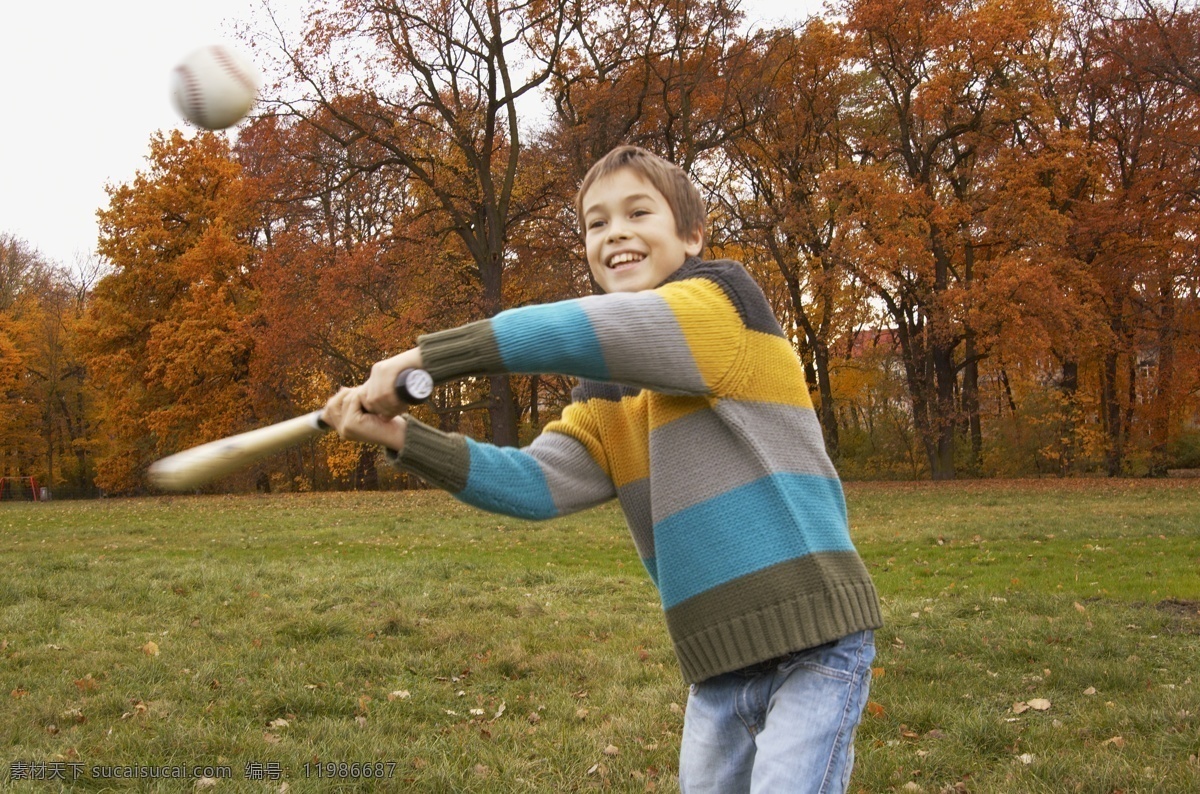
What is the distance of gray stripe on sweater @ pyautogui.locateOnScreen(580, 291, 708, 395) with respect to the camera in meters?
2.02

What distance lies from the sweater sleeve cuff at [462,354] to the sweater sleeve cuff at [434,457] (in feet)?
0.78

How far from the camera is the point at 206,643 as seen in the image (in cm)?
645

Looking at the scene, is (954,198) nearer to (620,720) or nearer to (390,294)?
(390,294)

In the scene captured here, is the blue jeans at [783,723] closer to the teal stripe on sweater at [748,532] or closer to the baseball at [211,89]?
the teal stripe on sweater at [748,532]

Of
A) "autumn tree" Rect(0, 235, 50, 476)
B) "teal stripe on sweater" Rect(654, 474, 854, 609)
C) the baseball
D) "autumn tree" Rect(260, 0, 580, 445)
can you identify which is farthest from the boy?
"autumn tree" Rect(0, 235, 50, 476)

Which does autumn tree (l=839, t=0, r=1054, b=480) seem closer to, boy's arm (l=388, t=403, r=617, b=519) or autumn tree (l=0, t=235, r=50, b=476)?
→ boy's arm (l=388, t=403, r=617, b=519)

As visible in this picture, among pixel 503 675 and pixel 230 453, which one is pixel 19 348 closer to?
pixel 503 675

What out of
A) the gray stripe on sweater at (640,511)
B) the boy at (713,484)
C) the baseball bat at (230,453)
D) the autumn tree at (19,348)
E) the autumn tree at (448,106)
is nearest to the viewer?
the baseball bat at (230,453)

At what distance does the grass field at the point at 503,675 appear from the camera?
426cm

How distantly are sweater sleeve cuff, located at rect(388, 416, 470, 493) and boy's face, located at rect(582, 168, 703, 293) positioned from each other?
0.60 metres

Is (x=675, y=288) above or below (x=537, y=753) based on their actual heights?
above

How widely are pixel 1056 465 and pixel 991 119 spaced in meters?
10.7

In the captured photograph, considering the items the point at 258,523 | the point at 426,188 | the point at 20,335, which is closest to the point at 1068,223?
the point at 426,188

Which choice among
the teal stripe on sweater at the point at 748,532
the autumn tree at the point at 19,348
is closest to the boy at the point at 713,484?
the teal stripe on sweater at the point at 748,532
